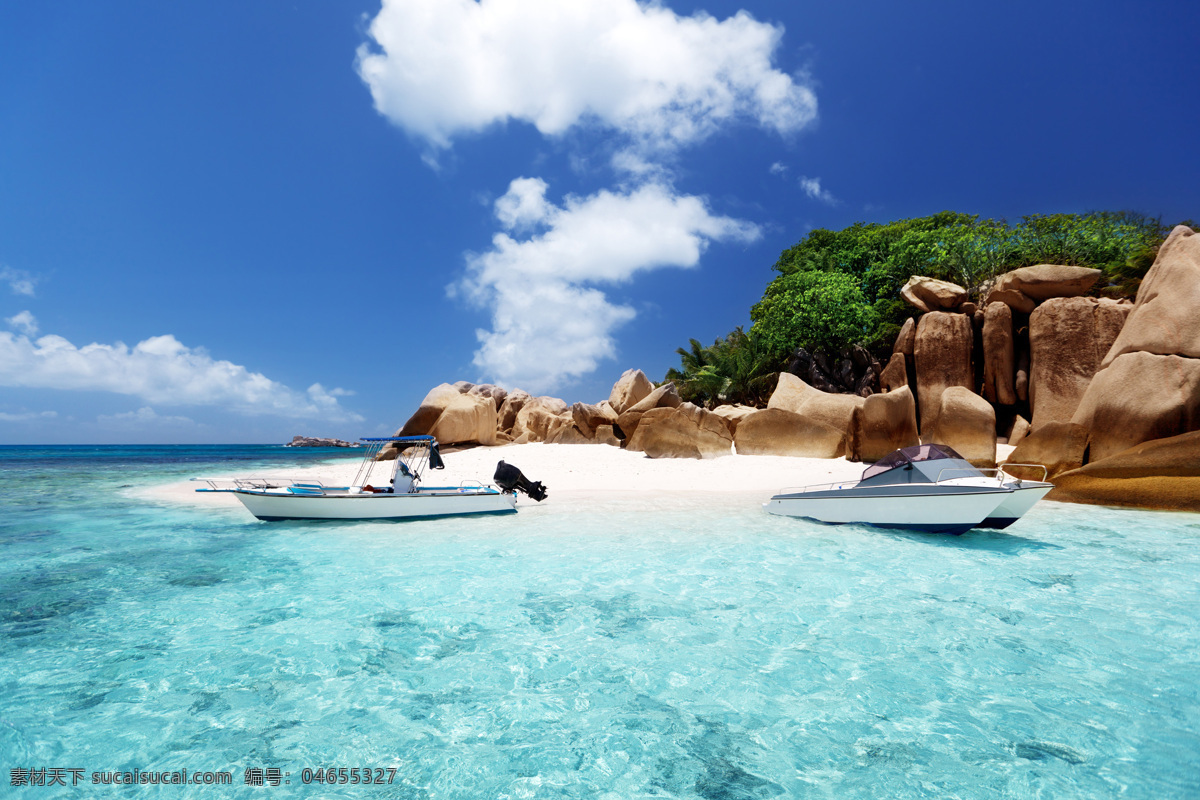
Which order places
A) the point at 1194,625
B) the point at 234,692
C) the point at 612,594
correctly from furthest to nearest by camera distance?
the point at 612,594
the point at 1194,625
the point at 234,692

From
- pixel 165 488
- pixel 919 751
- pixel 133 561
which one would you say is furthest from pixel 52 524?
pixel 919 751

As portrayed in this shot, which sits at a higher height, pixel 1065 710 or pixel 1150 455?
pixel 1150 455

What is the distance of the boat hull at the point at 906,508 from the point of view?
9648 millimetres

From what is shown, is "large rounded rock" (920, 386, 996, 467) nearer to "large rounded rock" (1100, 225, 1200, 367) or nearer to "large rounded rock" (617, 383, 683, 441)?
"large rounded rock" (1100, 225, 1200, 367)

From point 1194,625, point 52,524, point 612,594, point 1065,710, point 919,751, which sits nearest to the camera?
point 919,751

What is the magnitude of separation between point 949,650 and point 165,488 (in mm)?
26787

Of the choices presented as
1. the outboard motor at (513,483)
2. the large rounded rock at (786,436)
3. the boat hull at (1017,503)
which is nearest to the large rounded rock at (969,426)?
the large rounded rock at (786,436)

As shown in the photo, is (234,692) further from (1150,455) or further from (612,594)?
(1150,455)

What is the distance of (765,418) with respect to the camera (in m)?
21.6

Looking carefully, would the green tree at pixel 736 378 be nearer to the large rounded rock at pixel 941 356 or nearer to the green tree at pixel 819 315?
the green tree at pixel 819 315

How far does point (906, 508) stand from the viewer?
33.8ft

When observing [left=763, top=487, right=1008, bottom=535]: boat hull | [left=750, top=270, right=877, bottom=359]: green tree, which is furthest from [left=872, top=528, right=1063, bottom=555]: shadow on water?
[left=750, top=270, right=877, bottom=359]: green tree

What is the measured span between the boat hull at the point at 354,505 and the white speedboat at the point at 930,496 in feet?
28.4

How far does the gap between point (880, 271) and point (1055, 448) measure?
22.2 metres
